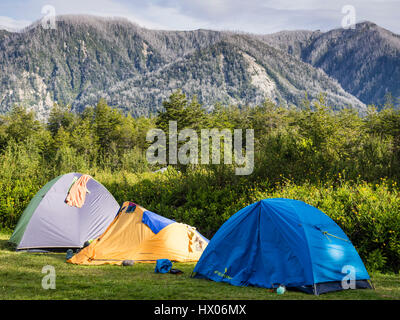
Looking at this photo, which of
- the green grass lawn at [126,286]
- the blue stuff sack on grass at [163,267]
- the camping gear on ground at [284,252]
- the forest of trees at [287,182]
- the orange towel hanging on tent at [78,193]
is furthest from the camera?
the orange towel hanging on tent at [78,193]

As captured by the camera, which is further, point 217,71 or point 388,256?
point 217,71

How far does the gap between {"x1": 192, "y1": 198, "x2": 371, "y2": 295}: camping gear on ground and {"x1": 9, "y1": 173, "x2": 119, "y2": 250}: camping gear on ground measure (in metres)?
4.77

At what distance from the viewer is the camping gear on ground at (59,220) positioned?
10.1 m

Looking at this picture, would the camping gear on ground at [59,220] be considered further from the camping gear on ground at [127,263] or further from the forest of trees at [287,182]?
the forest of trees at [287,182]

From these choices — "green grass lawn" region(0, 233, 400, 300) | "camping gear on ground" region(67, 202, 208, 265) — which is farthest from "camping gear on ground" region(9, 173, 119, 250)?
"green grass lawn" region(0, 233, 400, 300)

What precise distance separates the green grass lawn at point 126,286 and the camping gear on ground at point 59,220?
6.33 ft

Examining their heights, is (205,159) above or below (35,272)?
above

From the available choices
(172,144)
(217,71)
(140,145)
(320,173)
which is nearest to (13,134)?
(140,145)

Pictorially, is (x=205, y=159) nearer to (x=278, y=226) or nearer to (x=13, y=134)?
(x=278, y=226)

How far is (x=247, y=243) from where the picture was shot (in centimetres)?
651

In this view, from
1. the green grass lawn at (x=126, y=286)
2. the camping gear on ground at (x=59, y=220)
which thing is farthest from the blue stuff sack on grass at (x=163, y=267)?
the camping gear on ground at (x=59, y=220)

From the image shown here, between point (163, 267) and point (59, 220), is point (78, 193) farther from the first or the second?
point (163, 267)

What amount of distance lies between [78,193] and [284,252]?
6.74 metres
